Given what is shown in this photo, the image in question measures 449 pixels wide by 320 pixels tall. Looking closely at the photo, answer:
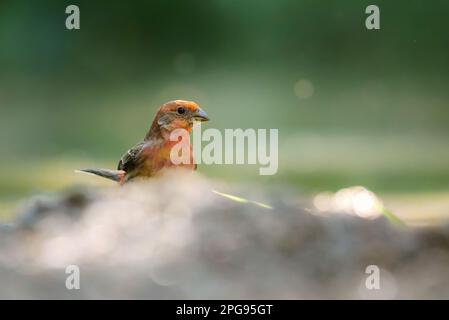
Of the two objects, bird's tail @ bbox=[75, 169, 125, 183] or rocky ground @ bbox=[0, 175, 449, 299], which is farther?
bird's tail @ bbox=[75, 169, 125, 183]

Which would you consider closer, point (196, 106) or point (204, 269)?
point (204, 269)

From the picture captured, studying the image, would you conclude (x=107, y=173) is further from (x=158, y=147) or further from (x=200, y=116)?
(x=200, y=116)

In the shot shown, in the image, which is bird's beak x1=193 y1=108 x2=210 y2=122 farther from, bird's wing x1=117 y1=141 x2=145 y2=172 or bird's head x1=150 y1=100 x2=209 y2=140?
bird's wing x1=117 y1=141 x2=145 y2=172

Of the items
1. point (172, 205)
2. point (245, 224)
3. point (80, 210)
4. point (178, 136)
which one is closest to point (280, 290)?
point (245, 224)

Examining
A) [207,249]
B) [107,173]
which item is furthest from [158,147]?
[207,249]

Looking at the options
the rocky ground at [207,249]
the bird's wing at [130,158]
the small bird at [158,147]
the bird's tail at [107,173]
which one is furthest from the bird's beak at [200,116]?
the rocky ground at [207,249]

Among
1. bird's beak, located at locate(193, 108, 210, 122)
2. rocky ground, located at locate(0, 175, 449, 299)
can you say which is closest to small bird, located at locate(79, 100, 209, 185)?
bird's beak, located at locate(193, 108, 210, 122)
